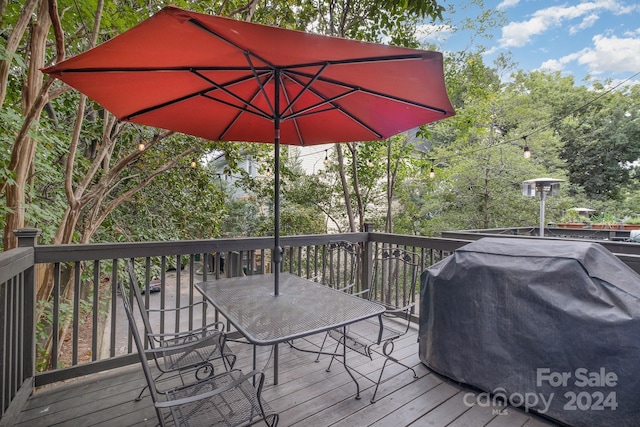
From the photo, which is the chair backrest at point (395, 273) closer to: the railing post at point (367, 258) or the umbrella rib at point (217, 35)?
the railing post at point (367, 258)

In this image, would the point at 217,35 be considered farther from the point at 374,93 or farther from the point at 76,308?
the point at 76,308

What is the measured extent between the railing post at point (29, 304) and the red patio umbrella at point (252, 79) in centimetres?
106

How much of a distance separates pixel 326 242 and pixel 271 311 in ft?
6.13

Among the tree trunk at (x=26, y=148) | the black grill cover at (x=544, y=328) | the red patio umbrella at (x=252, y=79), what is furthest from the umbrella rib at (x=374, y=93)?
the tree trunk at (x=26, y=148)

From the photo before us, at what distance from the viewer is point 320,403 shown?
2.20 m

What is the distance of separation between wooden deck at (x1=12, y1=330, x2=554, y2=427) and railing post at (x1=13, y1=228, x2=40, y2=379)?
0.24 meters

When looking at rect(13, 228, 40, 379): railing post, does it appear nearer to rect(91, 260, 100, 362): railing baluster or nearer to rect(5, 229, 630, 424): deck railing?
rect(5, 229, 630, 424): deck railing

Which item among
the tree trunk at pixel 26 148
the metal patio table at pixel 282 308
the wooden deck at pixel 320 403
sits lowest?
the wooden deck at pixel 320 403

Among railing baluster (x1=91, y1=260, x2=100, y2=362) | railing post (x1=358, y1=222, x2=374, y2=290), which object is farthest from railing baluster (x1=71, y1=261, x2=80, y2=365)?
railing post (x1=358, y1=222, x2=374, y2=290)

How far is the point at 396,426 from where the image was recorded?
6.50 feet

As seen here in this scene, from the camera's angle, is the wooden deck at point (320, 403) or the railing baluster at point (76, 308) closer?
the wooden deck at point (320, 403)

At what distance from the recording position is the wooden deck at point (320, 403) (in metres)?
2.02

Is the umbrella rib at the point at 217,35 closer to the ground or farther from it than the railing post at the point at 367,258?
farther from it

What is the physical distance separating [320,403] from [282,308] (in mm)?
776
